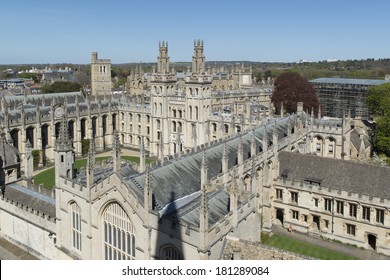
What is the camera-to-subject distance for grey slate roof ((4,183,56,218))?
28.1m

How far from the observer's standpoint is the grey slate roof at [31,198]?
1106 inches

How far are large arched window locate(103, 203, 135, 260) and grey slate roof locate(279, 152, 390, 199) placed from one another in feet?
53.7

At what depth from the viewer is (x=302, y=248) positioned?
29.4m

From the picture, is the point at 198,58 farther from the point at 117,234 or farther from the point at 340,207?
the point at 117,234

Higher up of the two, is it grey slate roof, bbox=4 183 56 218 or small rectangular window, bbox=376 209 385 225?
grey slate roof, bbox=4 183 56 218

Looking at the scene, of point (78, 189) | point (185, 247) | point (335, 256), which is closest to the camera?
point (185, 247)

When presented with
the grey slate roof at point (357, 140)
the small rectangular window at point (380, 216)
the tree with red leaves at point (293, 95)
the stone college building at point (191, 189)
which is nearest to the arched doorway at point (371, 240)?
the stone college building at point (191, 189)

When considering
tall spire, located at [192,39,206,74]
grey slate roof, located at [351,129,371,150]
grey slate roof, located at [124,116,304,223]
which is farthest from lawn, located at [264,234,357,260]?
tall spire, located at [192,39,206,74]

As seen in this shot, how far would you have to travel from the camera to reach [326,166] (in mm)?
32969

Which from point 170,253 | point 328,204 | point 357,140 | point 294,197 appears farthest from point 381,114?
point 170,253

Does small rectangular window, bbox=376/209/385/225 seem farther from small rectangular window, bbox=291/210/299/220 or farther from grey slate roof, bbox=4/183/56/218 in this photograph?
grey slate roof, bbox=4/183/56/218

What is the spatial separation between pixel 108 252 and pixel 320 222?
16.6 m

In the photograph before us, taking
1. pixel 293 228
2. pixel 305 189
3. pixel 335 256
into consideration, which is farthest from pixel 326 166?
pixel 335 256
